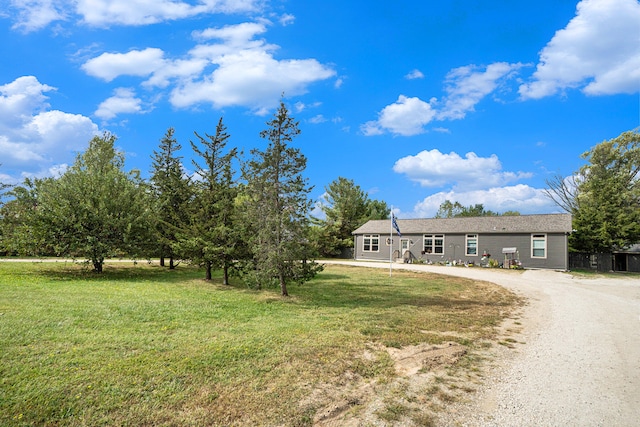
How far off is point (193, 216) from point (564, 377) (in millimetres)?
12033

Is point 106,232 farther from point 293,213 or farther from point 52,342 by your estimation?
point 52,342

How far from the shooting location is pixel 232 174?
1379cm

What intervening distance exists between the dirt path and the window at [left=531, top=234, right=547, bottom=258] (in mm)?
17235

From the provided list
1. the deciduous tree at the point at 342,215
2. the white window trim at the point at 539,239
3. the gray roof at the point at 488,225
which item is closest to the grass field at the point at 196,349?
the white window trim at the point at 539,239

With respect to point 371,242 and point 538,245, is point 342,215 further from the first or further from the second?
point 538,245

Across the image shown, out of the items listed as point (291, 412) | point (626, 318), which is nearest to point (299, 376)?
point (291, 412)

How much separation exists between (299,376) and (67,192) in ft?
48.9

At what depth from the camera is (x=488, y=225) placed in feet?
91.4

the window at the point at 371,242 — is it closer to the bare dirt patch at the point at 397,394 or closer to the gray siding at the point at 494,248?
the gray siding at the point at 494,248

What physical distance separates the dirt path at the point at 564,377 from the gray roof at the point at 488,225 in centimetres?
1774

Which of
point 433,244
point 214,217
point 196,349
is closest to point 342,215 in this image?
point 433,244

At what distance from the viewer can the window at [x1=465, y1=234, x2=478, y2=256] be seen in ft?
91.0

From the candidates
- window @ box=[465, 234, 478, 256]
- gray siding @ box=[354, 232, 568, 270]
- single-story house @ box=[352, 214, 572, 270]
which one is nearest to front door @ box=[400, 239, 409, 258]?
single-story house @ box=[352, 214, 572, 270]

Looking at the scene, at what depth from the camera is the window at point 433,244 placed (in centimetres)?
2947
